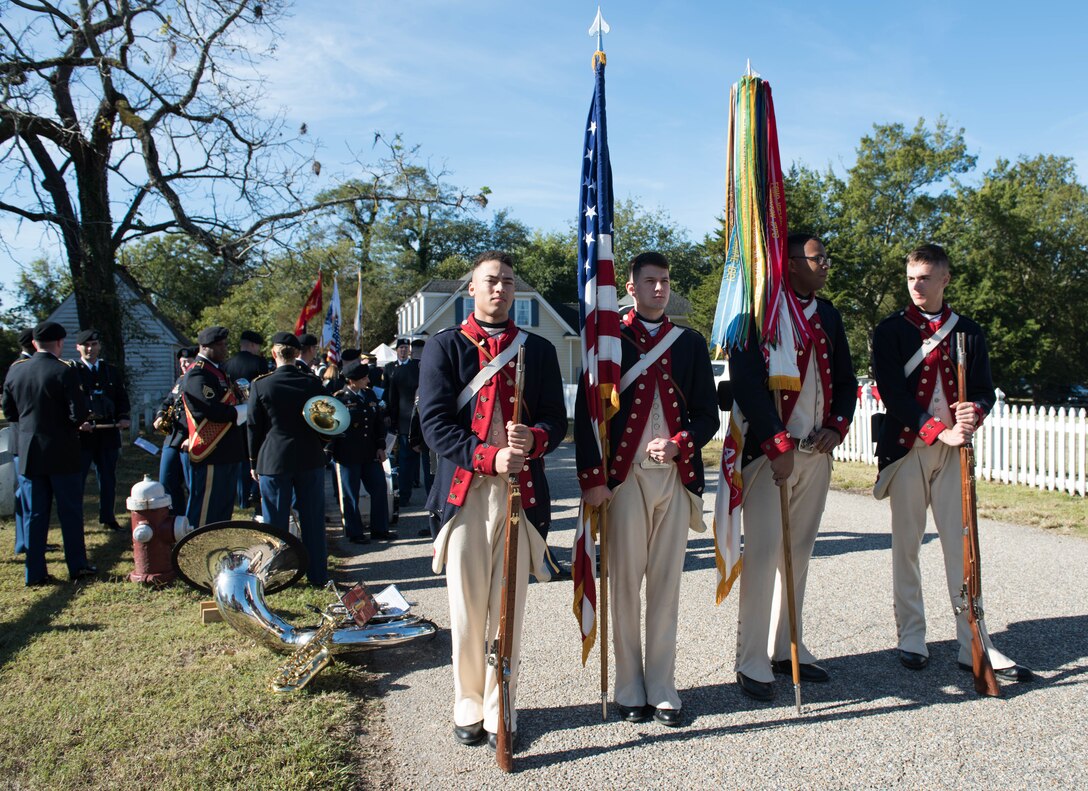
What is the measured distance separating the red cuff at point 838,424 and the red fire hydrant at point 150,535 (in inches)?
203

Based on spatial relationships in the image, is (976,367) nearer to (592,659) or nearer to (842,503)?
(592,659)

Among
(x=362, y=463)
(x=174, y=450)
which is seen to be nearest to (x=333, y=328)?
(x=174, y=450)

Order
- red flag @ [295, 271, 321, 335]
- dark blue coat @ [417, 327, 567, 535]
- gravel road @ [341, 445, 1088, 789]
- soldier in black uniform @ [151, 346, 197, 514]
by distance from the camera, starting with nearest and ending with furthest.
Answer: gravel road @ [341, 445, 1088, 789] → dark blue coat @ [417, 327, 567, 535] → soldier in black uniform @ [151, 346, 197, 514] → red flag @ [295, 271, 321, 335]

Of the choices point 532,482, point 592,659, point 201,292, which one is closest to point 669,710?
point 592,659

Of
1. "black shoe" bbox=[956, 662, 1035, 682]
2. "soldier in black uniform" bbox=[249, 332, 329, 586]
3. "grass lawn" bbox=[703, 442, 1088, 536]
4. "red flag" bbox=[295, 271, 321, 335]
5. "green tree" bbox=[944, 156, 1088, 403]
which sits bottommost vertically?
"grass lawn" bbox=[703, 442, 1088, 536]

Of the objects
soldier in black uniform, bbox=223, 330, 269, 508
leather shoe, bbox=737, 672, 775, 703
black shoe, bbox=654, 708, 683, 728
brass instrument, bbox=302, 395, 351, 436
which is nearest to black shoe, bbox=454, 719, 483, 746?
black shoe, bbox=654, 708, 683, 728

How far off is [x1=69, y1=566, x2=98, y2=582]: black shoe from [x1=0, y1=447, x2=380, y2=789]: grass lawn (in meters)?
0.48

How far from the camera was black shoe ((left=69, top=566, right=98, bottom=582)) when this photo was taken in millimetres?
6459

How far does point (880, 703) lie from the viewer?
3.89 meters

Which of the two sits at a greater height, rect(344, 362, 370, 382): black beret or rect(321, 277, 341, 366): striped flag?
rect(321, 277, 341, 366): striped flag

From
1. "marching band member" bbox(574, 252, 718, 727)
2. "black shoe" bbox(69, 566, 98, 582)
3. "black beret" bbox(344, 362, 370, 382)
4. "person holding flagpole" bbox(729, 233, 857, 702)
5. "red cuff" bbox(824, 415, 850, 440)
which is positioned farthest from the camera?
"black beret" bbox(344, 362, 370, 382)

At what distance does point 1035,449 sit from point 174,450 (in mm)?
11080

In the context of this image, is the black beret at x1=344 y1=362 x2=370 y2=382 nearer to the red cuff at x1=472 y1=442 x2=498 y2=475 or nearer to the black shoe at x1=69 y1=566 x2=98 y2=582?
the black shoe at x1=69 y1=566 x2=98 y2=582

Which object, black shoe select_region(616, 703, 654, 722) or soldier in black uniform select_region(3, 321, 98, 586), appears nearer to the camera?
black shoe select_region(616, 703, 654, 722)
